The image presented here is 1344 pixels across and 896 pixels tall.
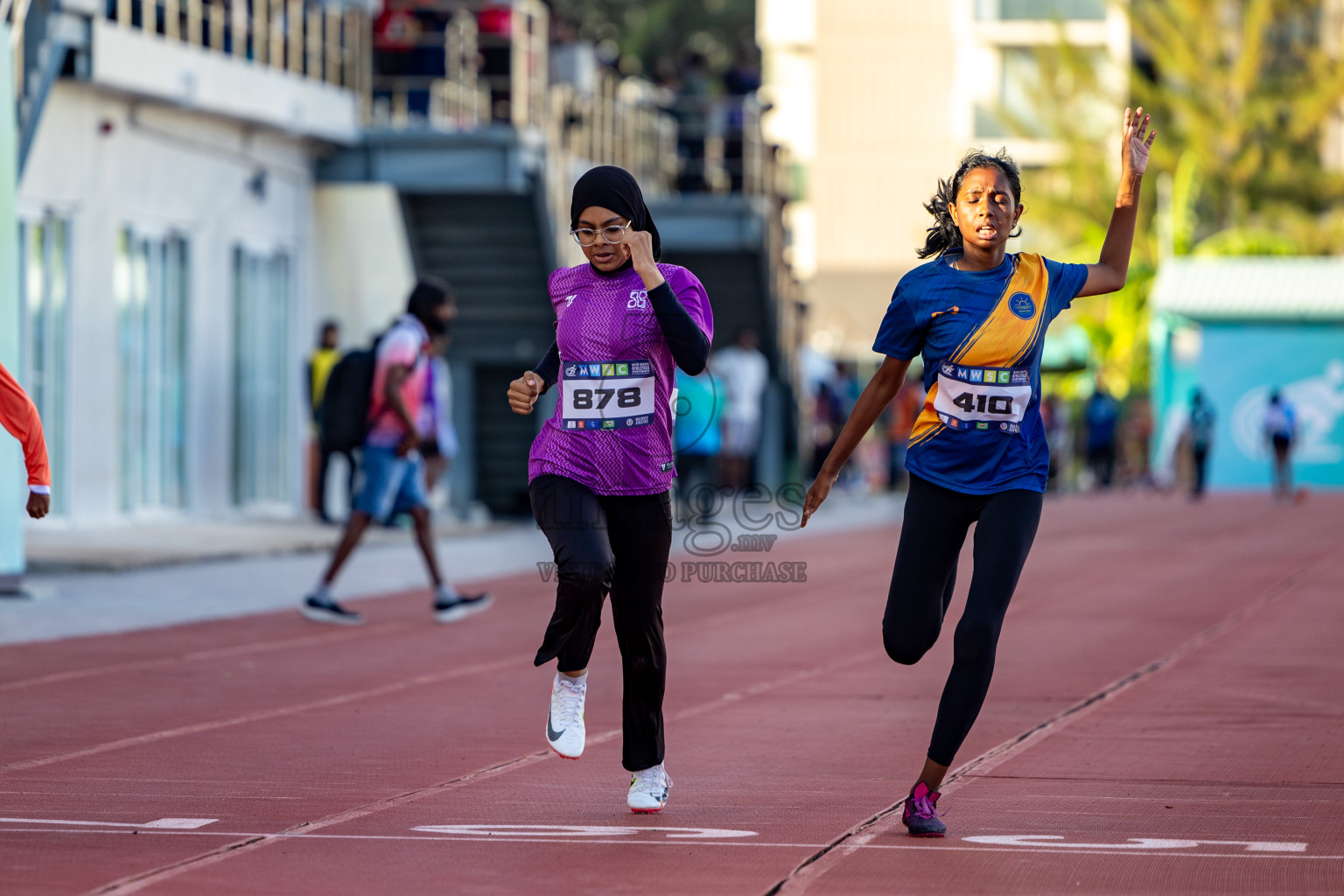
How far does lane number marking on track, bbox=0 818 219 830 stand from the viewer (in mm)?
6371

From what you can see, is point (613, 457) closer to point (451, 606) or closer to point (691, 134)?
point (451, 606)

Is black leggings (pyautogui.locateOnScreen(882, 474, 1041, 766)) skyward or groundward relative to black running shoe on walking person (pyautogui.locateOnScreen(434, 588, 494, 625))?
skyward

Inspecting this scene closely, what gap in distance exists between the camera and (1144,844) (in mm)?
6141

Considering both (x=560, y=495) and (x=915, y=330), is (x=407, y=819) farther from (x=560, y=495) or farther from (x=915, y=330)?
(x=915, y=330)

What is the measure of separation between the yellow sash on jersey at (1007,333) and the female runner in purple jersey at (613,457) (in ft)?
2.50

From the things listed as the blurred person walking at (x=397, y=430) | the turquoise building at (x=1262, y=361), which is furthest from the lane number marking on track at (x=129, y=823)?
the turquoise building at (x=1262, y=361)

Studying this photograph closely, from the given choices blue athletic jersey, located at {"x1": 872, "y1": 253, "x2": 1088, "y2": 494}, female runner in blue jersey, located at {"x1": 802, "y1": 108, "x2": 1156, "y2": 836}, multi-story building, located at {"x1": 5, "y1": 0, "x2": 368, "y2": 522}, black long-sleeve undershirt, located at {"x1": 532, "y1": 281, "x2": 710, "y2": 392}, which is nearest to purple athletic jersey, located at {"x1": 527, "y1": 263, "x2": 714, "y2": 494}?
black long-sleeve undershirt, located at {"x1": 532, "y1": 281, "x2": 710, "y2": 392}

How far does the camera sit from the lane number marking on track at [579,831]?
20.7ft

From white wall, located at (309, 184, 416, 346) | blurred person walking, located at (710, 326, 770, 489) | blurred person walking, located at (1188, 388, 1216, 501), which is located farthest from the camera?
blurred person walking, located at (1188, 388, 1216, 501)

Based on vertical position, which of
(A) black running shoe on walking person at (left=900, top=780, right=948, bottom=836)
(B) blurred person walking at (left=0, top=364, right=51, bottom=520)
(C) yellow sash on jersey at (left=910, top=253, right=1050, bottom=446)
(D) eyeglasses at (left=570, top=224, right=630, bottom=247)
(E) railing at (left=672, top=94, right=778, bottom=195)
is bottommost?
(A) black running shoe on walking person at (left=900, top=780, right=948, bottom=836)

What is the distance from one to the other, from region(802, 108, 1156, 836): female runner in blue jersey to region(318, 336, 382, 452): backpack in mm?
6732

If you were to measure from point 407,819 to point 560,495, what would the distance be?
3.46ft

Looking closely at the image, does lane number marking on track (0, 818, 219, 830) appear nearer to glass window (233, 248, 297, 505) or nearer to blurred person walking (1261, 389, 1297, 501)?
glass window (233, 248, 297, 505)

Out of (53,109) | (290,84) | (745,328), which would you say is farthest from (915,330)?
(745,328)
